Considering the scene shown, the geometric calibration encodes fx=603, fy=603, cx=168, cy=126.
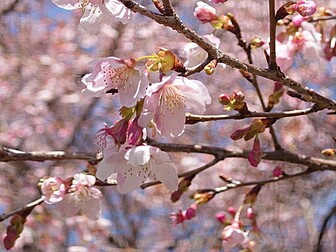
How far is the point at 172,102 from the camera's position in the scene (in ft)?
4.17

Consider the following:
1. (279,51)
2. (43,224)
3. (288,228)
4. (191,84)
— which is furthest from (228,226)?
(288,228)

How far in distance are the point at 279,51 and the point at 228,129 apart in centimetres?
385

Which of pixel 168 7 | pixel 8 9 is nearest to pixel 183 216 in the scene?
pixel 168 7

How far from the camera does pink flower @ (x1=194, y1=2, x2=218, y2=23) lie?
1.83 metres

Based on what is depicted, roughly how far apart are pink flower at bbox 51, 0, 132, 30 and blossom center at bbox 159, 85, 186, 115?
0.16m

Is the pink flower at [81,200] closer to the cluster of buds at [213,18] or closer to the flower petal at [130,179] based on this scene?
the flower petal at [130,179]

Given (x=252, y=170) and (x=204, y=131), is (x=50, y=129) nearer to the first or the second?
(x=204, y=131)

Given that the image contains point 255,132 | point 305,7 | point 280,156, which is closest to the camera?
point 305,7

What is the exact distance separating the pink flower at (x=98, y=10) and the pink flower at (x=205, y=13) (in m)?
0.55

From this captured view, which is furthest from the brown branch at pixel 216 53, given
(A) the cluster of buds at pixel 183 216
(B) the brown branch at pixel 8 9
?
(B) the brown branch at pixel 8 9

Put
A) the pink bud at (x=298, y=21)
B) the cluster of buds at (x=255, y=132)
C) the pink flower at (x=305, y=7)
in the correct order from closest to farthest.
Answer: the pink flower at (x=305, y=7), the cluster of buds at (x=255, y=132), the pink bud at (x=298, y=21)

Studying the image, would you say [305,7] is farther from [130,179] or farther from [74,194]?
[74,194]

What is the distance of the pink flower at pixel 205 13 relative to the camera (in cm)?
183

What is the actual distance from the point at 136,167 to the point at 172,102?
19 centimetres
